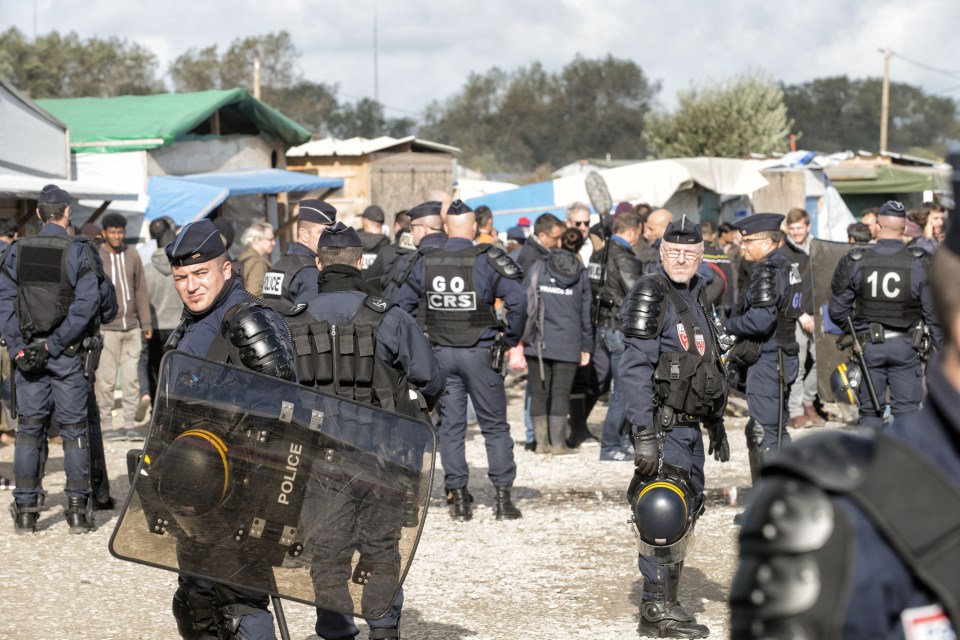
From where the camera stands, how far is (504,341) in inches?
337

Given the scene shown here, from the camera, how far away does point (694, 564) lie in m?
7.32

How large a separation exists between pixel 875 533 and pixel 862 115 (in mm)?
96430

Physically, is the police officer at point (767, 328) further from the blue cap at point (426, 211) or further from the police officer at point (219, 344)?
the police officer at point (219, 344)

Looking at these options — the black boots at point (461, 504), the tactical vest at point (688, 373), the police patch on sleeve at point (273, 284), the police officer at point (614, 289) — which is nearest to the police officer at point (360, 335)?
the tactical vest at point (688, 373)

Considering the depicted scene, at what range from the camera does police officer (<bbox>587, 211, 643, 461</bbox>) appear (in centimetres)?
1054

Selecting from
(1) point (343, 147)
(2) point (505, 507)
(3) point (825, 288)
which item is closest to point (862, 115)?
(1) point (343, 147)

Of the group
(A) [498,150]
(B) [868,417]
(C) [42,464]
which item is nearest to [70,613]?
(C) [42,464]

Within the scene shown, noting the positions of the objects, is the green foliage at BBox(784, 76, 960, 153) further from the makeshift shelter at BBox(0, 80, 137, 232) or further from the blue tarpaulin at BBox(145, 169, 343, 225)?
the makeshift shelter at BBox(0, 80, 137, 232)

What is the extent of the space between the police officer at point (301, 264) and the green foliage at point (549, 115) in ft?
232

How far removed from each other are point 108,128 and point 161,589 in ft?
34.0

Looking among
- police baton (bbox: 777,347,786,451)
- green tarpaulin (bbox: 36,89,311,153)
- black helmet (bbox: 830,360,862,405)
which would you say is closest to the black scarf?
police baton (bbox: 777,347,786,451)

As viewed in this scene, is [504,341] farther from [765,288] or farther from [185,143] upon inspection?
[185,143]

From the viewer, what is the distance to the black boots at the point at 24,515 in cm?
809

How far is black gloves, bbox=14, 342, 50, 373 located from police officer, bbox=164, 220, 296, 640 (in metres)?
3.64
